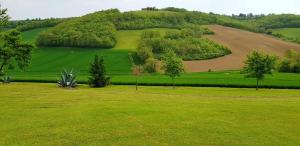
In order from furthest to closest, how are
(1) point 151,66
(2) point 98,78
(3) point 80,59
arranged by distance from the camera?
1. (3) point 80,59
2. (1) point 151,66
3. (2) point 98,78

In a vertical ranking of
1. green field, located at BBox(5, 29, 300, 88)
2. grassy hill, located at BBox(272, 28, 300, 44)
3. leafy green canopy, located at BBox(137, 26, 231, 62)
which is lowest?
green field, located at BBox(5, 29, 300, 88)

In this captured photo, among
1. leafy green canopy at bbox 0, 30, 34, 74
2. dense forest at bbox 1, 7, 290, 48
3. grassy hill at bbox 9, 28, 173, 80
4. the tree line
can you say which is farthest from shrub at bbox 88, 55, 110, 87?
dense forest at bbox 1, 7, 290, 48

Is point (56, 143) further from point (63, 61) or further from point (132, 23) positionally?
point (132, 23)

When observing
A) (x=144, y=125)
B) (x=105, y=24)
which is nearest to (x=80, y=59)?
(x=105, y=24)

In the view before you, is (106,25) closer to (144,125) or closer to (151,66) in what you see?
(151,66)

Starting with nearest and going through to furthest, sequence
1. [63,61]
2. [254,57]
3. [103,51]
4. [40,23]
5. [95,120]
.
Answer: [95,120] → [254,57] → [63,61] → [103,51] → [40,23]

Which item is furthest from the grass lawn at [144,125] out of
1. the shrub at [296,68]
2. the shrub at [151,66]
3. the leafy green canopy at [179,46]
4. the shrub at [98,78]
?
the leafy green canopy at [179,46]

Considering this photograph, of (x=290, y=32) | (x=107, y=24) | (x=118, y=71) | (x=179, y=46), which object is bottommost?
(x=118, y=71)

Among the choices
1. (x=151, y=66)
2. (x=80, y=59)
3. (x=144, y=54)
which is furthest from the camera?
(x=80, y=59)

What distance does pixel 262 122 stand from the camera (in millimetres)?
29031

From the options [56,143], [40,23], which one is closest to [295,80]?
[56,143]

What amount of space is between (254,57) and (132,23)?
82341 millimetres

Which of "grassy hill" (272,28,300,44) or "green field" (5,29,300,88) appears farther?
"grassy hill" (272,28,300,44)

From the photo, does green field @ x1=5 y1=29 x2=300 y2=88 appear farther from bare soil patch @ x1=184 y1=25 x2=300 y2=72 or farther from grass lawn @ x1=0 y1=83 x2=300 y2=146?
grass lawn @ x1=0 y1=83 x2=300 y2=146
